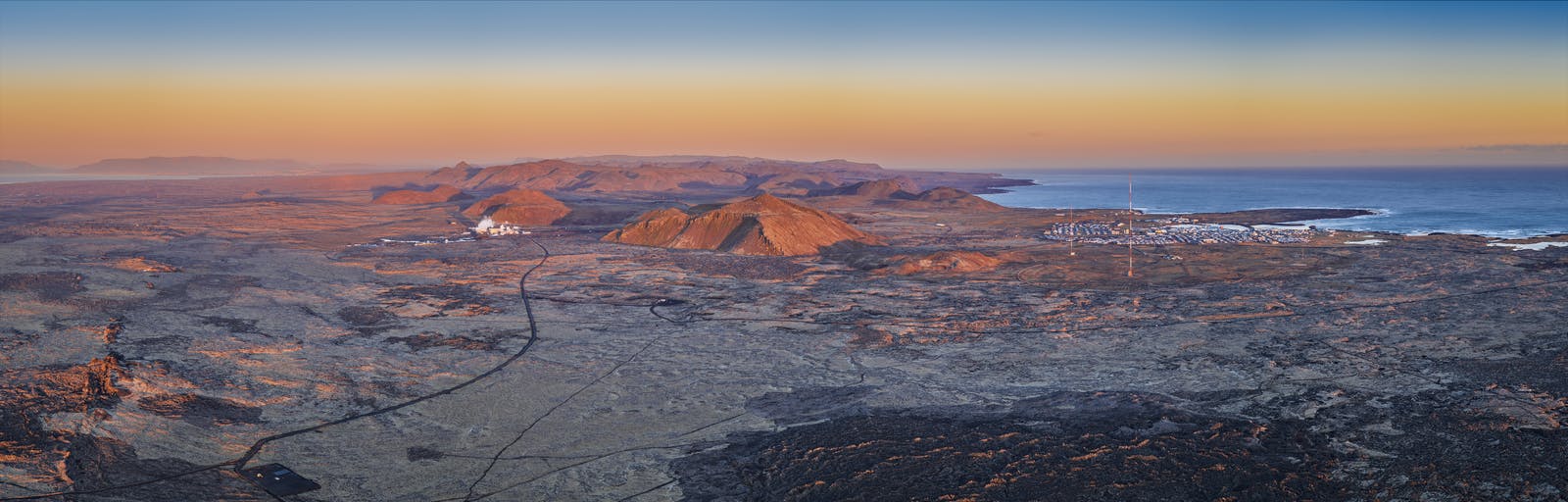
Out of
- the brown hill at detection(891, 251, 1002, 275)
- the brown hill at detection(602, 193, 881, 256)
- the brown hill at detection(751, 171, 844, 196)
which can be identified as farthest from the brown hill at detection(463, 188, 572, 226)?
the brown hill at detection(751, 171, 844, 196)

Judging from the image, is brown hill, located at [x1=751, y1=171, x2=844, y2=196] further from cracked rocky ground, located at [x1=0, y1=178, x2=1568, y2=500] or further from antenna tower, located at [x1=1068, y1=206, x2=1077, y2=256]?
cracked rocky ground, located at [x1=0, y1=178, x2=1568, y2=500]

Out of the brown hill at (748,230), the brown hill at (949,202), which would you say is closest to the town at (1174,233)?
the brown hill at (748,230)

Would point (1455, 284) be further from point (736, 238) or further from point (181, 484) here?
point (181, 484)

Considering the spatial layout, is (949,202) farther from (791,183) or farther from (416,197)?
(416,197)

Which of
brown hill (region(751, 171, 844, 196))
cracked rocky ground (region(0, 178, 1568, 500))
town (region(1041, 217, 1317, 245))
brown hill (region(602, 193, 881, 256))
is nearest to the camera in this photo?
cracked rocky ground (region(0, 178, 1568, 500))

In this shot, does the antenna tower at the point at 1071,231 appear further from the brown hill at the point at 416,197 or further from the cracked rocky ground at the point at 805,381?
the brown hill at the point at 416,197

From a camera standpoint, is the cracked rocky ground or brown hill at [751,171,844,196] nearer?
the cracked rocky ground
